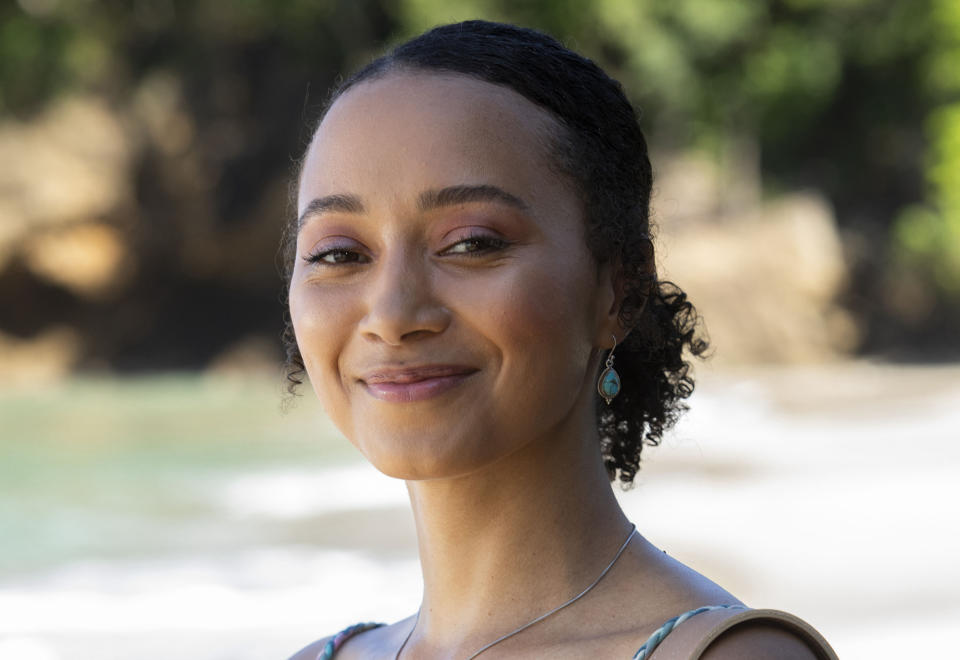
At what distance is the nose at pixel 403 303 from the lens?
1465 millimetres

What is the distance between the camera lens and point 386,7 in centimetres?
2317

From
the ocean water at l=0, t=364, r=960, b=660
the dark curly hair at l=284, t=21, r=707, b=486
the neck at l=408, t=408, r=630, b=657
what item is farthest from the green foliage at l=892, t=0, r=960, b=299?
the neck at l=408, t=408, r=630, b=657

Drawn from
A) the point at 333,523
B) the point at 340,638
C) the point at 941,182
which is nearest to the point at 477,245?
the point at 340,638

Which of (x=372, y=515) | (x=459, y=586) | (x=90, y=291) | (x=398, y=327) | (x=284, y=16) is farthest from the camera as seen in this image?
(x=90, y=291)

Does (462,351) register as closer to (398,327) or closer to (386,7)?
(398,327)

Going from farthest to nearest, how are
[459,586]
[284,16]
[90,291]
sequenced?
[90,291], [284,16], [459,586]

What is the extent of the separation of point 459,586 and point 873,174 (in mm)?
31166

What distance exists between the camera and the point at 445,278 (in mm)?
1491

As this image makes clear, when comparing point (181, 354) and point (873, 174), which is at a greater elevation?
point (873, 174)

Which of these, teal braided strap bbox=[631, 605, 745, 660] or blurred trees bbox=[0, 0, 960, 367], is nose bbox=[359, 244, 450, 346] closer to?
teal braided strap bbox=[631, 605, 745, 660]

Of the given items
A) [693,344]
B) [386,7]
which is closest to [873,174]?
[386,7]

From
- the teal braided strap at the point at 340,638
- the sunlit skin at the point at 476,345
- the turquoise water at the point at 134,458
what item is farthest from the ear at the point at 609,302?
the turquoise water at the point at 134,458

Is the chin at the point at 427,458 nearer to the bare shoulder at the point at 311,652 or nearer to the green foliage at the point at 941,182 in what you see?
the bare shoulder at the point at 311,652

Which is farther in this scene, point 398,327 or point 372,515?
point 372,515
